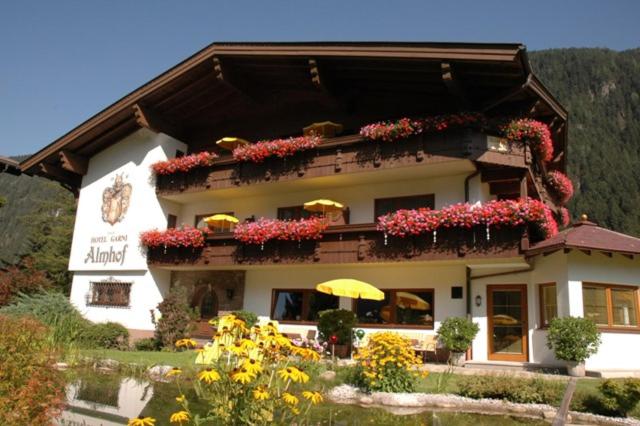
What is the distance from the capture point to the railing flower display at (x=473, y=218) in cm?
1368

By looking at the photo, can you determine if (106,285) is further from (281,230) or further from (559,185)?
(559,185)

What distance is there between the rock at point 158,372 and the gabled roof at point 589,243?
924 cm

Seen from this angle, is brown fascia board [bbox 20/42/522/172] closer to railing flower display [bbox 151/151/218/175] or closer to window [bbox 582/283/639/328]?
railing flower display [bbox 151/151/218/175]

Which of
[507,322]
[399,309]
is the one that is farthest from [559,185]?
[399,309]

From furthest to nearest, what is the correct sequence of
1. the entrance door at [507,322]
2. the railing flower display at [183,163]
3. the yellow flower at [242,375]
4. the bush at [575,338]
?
1. the railing flower display at [183,163]
2. the entrance door at [507,322]
3. the bush at [575,338]
4. the yellow flower at [242,375]

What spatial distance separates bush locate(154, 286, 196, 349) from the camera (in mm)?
17453

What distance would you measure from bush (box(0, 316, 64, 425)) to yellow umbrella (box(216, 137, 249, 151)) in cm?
1375

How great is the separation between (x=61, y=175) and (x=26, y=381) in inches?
797

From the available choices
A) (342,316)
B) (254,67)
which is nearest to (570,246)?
(342,316)

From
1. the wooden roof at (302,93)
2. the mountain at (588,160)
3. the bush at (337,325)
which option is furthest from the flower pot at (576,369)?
the mountain at (588,160)

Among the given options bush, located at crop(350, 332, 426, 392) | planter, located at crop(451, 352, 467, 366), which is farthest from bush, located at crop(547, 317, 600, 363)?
bush, located at crop(350, 332, 426, 392)

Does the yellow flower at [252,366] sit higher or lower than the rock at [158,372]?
higher

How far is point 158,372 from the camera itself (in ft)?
40.2

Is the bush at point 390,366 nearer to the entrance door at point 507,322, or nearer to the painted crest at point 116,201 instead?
the entrance door at point 507,322
